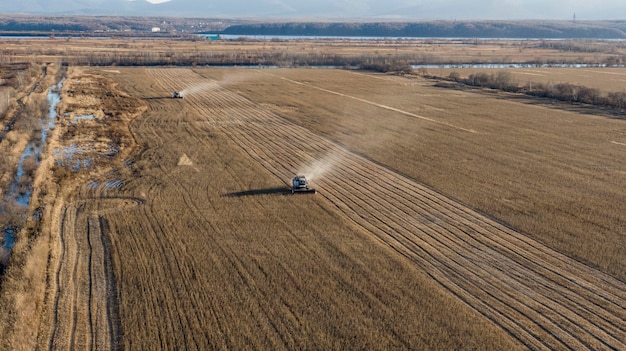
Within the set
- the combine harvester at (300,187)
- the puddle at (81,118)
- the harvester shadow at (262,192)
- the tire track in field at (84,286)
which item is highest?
the puddle at (81,118)

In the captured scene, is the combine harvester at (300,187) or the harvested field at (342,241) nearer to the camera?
the harvested field at (342,241)

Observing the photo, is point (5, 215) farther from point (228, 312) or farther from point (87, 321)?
point (228, 312)

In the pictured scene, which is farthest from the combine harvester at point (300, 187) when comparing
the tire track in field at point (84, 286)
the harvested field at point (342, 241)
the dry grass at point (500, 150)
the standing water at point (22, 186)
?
the standing water at point (22, 186)

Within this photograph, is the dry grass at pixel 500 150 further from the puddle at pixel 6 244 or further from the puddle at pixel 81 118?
the puddle at pixel 6 244

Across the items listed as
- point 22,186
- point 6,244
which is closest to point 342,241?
point 6,244

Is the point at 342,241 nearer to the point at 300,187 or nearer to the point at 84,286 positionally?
the point at 300,187

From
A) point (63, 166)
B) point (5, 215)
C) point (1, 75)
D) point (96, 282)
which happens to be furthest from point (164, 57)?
point (96, 282)

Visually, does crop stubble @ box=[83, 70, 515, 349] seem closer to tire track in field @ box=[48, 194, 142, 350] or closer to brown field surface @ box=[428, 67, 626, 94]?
tire track in field @ box=[48, 194, 142, 350]
